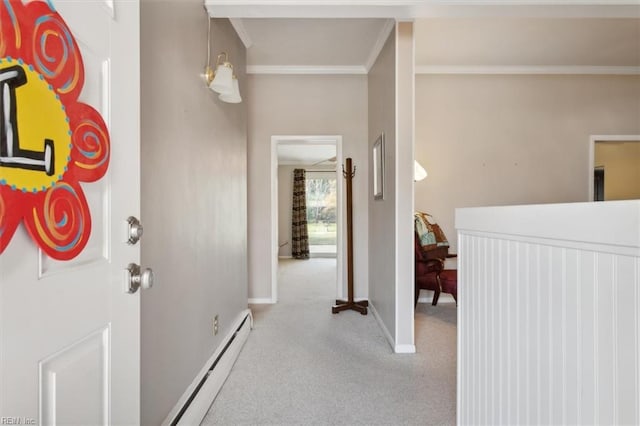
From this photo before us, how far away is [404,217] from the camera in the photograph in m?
2.36

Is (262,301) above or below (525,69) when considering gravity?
below

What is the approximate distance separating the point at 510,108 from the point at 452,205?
4.22ft

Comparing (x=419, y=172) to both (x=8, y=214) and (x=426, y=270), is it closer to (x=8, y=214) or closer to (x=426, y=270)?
(x=426, y=270)

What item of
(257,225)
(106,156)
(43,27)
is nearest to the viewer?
(43,27)

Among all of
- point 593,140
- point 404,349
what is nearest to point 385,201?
point 404,349

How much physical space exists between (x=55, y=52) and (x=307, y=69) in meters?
3.24

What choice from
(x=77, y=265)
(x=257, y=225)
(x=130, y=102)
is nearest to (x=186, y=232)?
(x=130, y=102)

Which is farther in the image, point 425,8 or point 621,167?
point 621,167

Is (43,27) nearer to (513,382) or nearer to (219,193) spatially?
(513,382)

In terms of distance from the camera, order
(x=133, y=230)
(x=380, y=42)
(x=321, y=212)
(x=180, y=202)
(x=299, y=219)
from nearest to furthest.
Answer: (x=133, y=230), (x=180, y=202), (x=380, y=42), (x=299, y=219), (x=321, y=212)

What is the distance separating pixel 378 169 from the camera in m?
2.94

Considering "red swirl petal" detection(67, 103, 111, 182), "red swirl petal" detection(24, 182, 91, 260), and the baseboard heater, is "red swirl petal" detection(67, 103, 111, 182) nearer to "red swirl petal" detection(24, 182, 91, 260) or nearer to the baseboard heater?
"red swirl petal" detection(24, 182, 91, 260)

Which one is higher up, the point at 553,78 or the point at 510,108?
the point at 553,78

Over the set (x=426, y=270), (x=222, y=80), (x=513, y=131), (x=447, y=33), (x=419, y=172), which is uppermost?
(x=447, y=33)
